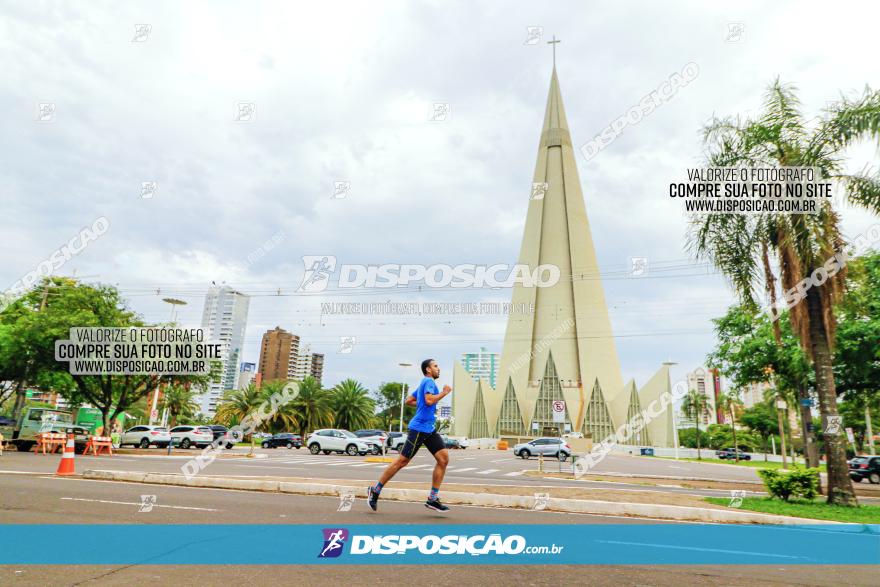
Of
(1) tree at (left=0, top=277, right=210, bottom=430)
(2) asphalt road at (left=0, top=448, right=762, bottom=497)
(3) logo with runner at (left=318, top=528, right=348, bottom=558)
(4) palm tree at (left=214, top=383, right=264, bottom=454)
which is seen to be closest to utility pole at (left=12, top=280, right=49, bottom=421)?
(1) tree at (left=0, top=277, right=210, bottom=430)

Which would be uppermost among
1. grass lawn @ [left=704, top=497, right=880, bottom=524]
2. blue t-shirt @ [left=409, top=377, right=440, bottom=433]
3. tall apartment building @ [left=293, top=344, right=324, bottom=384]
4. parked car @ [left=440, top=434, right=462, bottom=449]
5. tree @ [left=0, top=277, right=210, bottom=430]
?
tall apartment building @ [left=293, top=344, right=324, bottom=384]

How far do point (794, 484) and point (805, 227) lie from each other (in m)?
5.58

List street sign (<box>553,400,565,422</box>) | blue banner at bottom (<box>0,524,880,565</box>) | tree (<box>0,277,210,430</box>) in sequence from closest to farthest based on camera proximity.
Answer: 1. blue banner at bottom (<box>0,524,880,565</box>)
2. street sign (<box>553,400,565,422</box>)
3. tree (<box>0,277,210,430</box>)

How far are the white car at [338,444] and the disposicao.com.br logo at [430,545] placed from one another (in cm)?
2776

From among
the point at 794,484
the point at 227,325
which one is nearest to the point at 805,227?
the point at 794,484

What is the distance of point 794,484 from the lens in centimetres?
1132

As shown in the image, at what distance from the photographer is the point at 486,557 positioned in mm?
4941

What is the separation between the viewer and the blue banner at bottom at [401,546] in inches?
183

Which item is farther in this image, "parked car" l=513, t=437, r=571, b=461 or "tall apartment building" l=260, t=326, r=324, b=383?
"tall apartment building" l=260, t=326, r=324, b=383

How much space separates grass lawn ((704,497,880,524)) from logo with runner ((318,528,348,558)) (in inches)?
289

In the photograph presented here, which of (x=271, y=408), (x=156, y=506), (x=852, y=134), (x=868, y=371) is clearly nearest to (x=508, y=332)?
(x=271, y=408)

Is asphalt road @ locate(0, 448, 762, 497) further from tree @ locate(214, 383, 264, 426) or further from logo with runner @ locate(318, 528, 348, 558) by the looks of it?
tree @ locate(214, 383, 264, 426)

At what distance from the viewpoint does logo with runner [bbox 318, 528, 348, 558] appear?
479 cm

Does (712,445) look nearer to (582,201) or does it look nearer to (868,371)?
(582,201)
